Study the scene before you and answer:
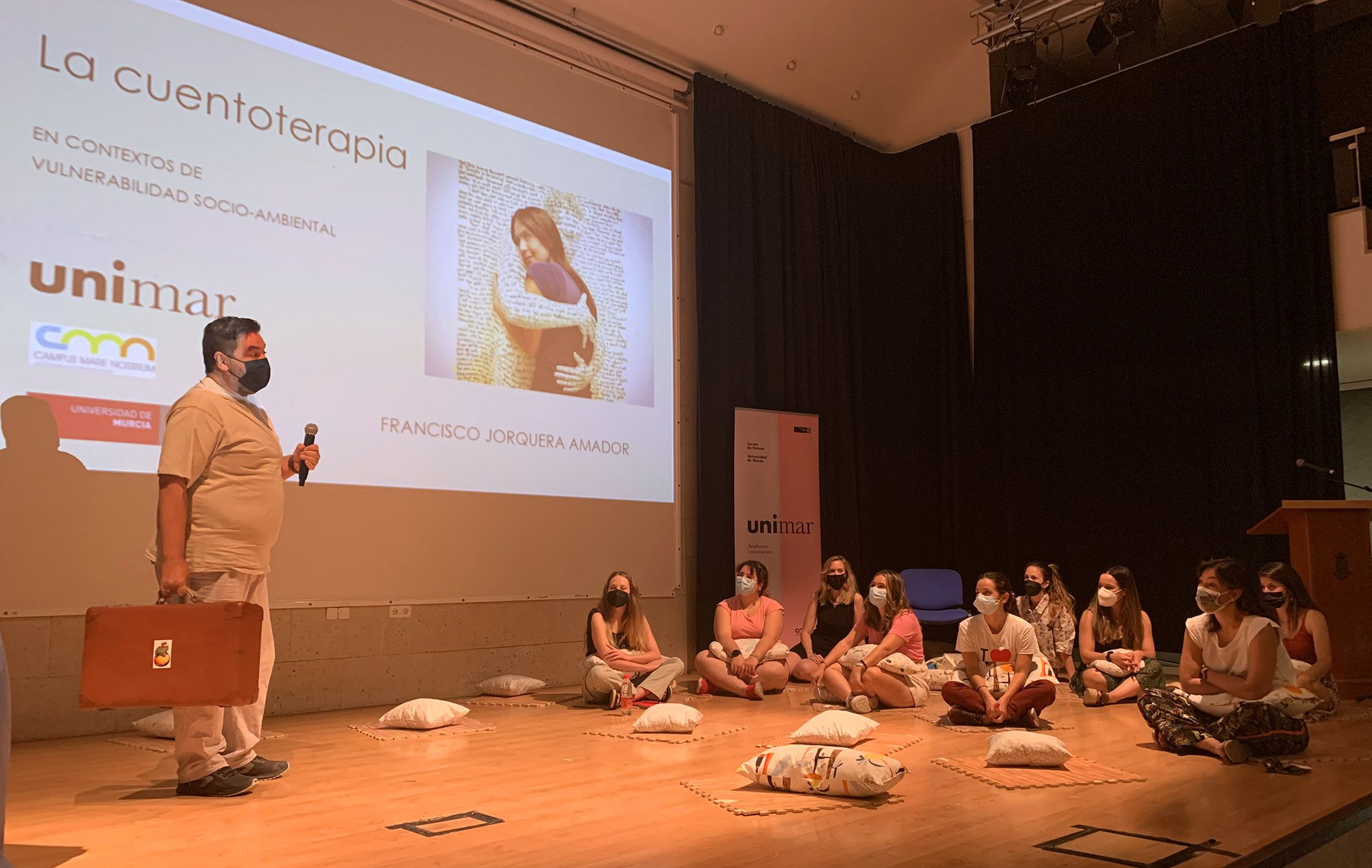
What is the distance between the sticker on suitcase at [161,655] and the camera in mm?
2990

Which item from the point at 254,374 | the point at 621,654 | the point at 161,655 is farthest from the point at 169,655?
the point at 621,654

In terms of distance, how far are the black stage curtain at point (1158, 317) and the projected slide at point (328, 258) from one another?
3.19m

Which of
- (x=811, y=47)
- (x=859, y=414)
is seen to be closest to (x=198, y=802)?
(x=859, y=414)

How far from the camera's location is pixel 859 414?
904 cm

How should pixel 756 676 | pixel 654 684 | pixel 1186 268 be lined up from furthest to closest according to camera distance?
pixel 1186 268 < pixel 756 676 < pixel 654 684

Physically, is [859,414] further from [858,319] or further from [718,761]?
[718,761]

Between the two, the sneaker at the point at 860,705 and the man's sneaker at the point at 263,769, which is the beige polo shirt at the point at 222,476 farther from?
the sneaker at the point at 860,705

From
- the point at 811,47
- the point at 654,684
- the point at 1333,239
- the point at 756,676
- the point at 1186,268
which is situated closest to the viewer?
the point at 654,684

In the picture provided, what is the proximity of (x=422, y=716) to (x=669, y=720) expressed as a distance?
1174 millimetres

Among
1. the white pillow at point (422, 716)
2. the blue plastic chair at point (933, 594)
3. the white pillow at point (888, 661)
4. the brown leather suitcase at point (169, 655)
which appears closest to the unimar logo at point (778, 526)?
the blue plastic chair at point (933, 594)

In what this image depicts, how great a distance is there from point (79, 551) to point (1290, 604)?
5760 mm

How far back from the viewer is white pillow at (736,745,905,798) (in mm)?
3201

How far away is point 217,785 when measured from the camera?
3.35 meters

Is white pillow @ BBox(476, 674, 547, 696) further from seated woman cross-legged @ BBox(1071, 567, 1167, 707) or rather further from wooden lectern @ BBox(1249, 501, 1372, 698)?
wooden lectern @ BBox(1249, 501, 1372, 698)
